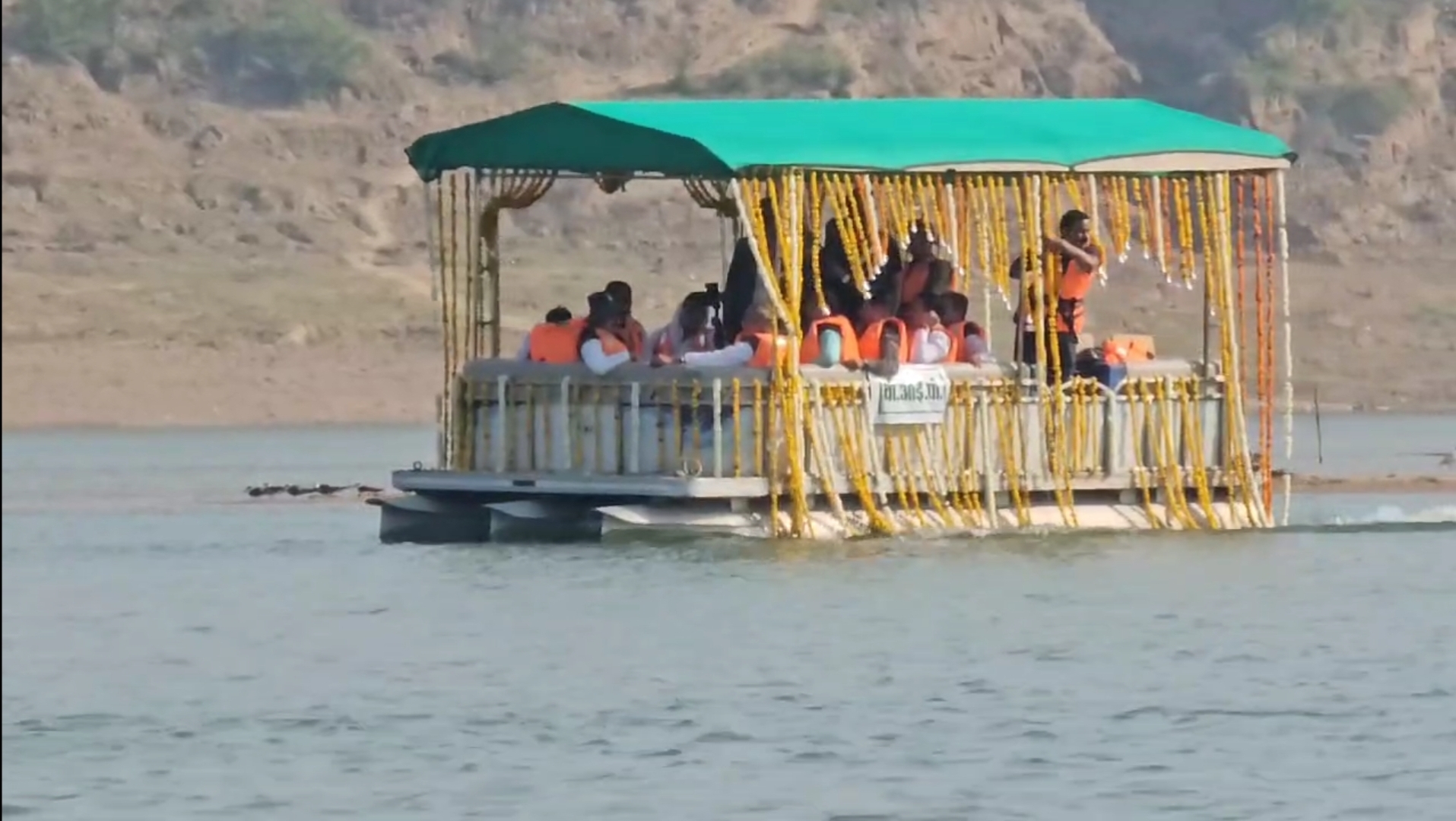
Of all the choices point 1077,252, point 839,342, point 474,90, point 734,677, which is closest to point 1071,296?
point 1077,252

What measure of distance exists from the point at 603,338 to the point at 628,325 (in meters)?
0.45

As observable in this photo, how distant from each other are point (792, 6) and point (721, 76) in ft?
8.49

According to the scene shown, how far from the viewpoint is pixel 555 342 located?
22.6 meters

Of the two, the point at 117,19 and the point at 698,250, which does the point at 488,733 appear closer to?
the point at 698,250

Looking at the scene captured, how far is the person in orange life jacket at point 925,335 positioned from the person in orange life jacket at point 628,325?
150 centimetres

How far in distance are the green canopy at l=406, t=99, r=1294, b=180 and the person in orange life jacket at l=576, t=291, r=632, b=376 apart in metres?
0.77

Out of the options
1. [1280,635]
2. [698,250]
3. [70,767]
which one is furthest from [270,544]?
[698,250]

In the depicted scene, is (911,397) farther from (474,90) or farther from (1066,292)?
(474,90)

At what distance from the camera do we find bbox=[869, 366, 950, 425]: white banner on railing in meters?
22.0

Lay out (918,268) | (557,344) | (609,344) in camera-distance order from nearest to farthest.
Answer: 1. (609,344)
2. (557,344)
3. (918,268)

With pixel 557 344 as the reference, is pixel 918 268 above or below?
above

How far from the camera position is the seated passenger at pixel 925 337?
2234cm

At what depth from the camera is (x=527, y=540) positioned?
2250 centimetres

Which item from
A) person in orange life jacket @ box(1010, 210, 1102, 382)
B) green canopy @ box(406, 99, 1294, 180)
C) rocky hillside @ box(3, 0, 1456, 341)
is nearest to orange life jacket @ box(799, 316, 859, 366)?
green canopy @ box(406, 99, 1294, 180)
